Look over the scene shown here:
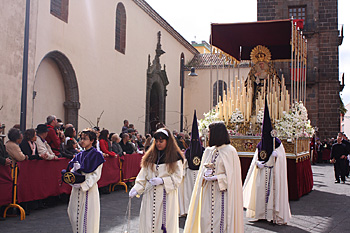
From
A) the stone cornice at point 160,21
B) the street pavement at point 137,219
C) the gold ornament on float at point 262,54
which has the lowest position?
the street pavement at point 137,219

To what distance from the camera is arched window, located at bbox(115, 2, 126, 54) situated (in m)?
19.8

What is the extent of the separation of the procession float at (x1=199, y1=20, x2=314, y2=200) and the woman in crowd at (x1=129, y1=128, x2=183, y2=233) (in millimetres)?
5683

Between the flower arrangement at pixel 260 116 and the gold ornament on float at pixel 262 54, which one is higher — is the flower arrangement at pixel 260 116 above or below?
below

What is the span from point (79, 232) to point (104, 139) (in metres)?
5.97

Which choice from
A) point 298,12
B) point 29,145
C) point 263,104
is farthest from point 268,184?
point 298,12

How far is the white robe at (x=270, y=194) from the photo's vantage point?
7815 millimetres

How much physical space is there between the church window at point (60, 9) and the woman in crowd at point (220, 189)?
11.0 m

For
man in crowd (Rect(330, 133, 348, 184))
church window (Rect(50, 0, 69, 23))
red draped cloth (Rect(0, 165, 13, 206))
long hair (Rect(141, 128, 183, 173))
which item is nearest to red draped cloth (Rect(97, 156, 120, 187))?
red draped cloth (Rect(0, 165, 13, 206))

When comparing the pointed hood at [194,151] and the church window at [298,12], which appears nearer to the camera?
the pointed hood at [194,151]

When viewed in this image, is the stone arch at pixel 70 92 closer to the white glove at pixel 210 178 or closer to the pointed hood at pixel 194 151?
the pointed hood at pixel 194 151

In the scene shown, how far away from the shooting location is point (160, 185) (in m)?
5.32

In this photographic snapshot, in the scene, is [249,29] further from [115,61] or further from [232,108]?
[115,61]

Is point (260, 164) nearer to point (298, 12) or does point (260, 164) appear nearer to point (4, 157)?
point (4, 157)

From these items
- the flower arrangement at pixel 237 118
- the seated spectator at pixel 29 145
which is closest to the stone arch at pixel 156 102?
the flower arrangement at pixel 237 118
